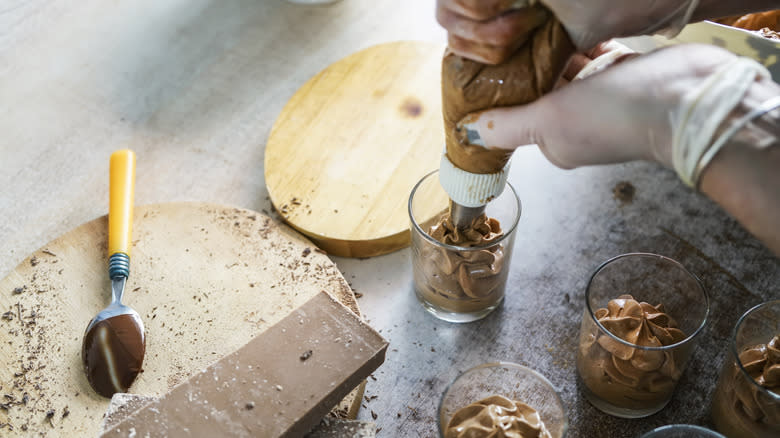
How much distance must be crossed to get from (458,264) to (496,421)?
351mm

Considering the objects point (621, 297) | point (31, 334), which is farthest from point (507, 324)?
point (31, 334)

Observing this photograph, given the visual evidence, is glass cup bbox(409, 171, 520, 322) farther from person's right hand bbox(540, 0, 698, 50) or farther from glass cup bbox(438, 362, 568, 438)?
person's right hand bbox(540, 0, 698, 50)

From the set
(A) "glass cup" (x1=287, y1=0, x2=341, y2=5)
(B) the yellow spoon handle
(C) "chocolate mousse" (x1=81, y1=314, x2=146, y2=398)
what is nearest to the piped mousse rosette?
(C) "chocolate mousse" (x1=81, y1=314, x2=146, y2=398)

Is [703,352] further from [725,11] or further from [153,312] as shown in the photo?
[153,312]

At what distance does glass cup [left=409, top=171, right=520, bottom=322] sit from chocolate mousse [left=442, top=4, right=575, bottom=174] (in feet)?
1.03

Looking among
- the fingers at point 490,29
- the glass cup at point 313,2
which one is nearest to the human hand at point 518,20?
the fingers at point 490,29

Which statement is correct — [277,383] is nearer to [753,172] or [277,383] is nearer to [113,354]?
[113,354]

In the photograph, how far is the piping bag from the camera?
0.98m

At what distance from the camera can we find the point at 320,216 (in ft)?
5.16

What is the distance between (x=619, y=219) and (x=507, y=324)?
17.0 inches

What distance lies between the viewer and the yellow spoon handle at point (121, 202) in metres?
1.47

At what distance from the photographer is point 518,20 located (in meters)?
0.95

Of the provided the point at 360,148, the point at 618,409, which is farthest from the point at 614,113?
the point at 360,148

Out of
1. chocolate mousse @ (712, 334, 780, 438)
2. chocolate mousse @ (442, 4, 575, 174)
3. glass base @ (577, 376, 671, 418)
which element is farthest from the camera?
glass base @ (577, 376, 671, 418)
